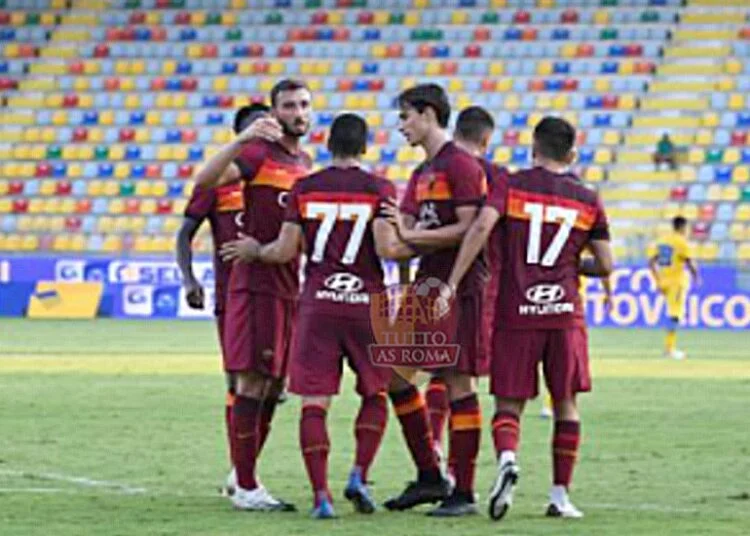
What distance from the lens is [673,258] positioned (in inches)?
1347

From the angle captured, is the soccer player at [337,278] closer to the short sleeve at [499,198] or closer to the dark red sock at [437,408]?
the short sleeve at [499,198]

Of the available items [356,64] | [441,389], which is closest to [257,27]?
[356,64]

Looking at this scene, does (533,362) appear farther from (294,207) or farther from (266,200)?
(266,200)

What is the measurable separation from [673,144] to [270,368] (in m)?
35.1

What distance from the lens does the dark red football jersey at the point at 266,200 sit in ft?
42.5

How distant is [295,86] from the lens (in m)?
12.6

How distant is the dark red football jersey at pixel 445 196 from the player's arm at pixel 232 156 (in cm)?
84

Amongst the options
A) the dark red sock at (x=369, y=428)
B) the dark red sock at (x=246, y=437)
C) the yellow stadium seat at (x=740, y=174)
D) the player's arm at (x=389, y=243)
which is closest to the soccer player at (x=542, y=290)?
the player's arm at (x=389, y=243)

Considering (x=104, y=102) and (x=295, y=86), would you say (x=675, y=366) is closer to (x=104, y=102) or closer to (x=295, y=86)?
(x=295, y=86)

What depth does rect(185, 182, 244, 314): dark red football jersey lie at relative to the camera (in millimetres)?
13734

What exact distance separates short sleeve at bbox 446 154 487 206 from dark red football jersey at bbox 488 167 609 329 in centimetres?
13

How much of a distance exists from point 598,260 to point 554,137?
2.42 feet

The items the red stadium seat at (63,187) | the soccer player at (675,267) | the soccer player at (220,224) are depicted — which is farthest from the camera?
the red stadium seat at (63,187)

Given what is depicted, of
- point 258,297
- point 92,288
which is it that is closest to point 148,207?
point 92,288
